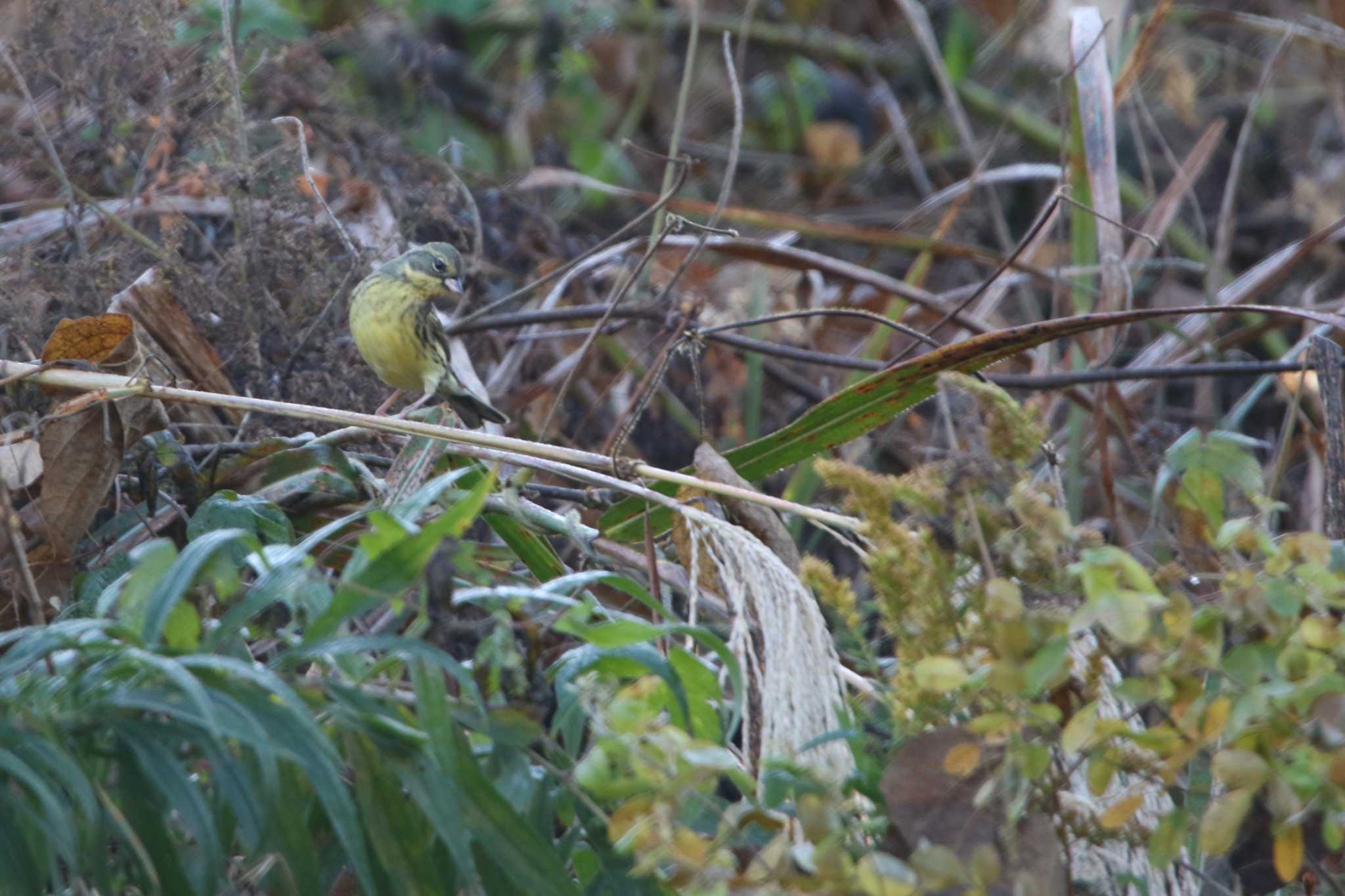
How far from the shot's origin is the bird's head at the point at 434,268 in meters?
3.01

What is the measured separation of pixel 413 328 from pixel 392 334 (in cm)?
8

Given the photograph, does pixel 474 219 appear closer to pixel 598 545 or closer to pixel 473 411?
pixel 473 411

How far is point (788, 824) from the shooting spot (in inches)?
60.2

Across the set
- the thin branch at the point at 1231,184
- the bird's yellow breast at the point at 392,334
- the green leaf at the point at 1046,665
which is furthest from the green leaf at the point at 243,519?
the thin branch at the point at 1231,184

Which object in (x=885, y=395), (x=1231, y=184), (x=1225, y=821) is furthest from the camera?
(x=1231, y=184)

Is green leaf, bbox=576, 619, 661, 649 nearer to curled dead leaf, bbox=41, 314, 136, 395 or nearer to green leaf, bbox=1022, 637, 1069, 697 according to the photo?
green leaf, bbox=1022, 637, 1069, 697

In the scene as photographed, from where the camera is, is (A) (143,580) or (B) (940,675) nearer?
(B) (940,675)

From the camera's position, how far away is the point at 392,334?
2.89 metres

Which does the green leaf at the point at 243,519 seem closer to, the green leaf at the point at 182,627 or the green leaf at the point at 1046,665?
the green leaf at the point at 182,627

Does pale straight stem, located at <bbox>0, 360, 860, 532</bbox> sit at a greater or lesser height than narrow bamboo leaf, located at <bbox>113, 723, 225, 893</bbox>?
greater

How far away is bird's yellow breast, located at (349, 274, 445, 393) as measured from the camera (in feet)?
9.36

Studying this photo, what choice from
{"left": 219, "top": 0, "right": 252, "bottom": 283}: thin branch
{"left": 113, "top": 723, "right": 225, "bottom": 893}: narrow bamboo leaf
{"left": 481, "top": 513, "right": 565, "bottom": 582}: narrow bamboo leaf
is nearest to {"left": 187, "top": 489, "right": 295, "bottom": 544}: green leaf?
{"left": 481, "top": 513, "right": 565, "bottom": 582}: narrow bamboo leaf

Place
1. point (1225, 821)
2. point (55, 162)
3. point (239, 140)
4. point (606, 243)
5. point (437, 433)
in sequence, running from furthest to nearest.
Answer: point (606, 243) < point (239, 140) < point (55, 162) < point (437, 433) < point (1225, 821)

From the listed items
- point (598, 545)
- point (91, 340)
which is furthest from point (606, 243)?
point (91, 340)
